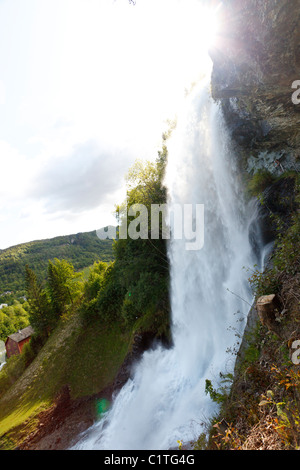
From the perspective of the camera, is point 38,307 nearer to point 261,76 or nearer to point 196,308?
point 196,308

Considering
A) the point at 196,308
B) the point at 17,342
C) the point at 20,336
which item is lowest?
the point at 17,342

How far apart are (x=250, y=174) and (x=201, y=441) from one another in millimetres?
9379

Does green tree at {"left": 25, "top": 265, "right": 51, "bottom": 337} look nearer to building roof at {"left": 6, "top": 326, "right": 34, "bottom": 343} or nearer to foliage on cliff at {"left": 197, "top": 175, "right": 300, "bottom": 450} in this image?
building roof at {"left": 6, "top": 326, "right": 34, "bottom": 343}

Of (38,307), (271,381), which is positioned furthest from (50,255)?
(271,381)

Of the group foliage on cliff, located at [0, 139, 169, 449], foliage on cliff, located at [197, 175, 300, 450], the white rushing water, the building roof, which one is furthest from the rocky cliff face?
the building roof

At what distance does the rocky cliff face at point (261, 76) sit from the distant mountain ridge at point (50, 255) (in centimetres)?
10737

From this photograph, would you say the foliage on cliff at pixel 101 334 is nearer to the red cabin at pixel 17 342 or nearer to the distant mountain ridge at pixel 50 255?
the red cabin at pixel 17 342

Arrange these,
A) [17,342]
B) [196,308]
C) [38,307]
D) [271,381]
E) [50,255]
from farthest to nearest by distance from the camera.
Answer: [50,255], [17,342], [38,307], [196,308], [271,381]

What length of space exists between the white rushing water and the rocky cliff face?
1330mm

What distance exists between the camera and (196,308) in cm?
1310

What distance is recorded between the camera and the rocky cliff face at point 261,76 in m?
5.39

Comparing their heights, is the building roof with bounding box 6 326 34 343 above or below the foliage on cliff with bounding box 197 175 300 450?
below

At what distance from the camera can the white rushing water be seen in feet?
29.6

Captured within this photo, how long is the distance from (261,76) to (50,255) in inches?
6155
